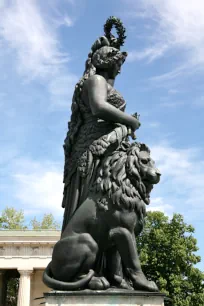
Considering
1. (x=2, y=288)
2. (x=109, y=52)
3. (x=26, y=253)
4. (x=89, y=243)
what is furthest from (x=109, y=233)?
(x=2, y=288)

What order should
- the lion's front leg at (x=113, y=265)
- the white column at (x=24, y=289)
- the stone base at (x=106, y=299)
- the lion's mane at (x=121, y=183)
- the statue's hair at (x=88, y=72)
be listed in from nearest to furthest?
the stone base at (x=106, y=299) → the lion's mane at (x=121, y=183) → the lion's front leg at (x=113, y=265) → the statue's hair at (x=88, y=72) → the white column at (x=24, y=289)

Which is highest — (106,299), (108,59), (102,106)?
(108,59)

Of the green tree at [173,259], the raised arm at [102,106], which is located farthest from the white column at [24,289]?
the raised arm at [102,106]

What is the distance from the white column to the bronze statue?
140ft

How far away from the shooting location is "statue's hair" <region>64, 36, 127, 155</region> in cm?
679

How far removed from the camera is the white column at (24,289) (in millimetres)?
45781

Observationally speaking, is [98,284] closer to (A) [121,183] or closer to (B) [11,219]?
(A) [121,183]

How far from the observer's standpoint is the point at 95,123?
6.53 m

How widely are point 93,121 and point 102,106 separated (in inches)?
16.9

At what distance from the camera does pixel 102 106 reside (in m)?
6.22

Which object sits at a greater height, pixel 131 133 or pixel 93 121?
pixel 93 121

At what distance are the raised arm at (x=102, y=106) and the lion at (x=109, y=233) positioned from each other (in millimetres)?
660

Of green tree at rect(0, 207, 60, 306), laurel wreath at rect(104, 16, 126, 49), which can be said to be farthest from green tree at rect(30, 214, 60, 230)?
laurel wreath at rect(104, 16, 126, 49)

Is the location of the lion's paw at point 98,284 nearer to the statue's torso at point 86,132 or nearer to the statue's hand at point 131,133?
the statue's torso at point 86,132
